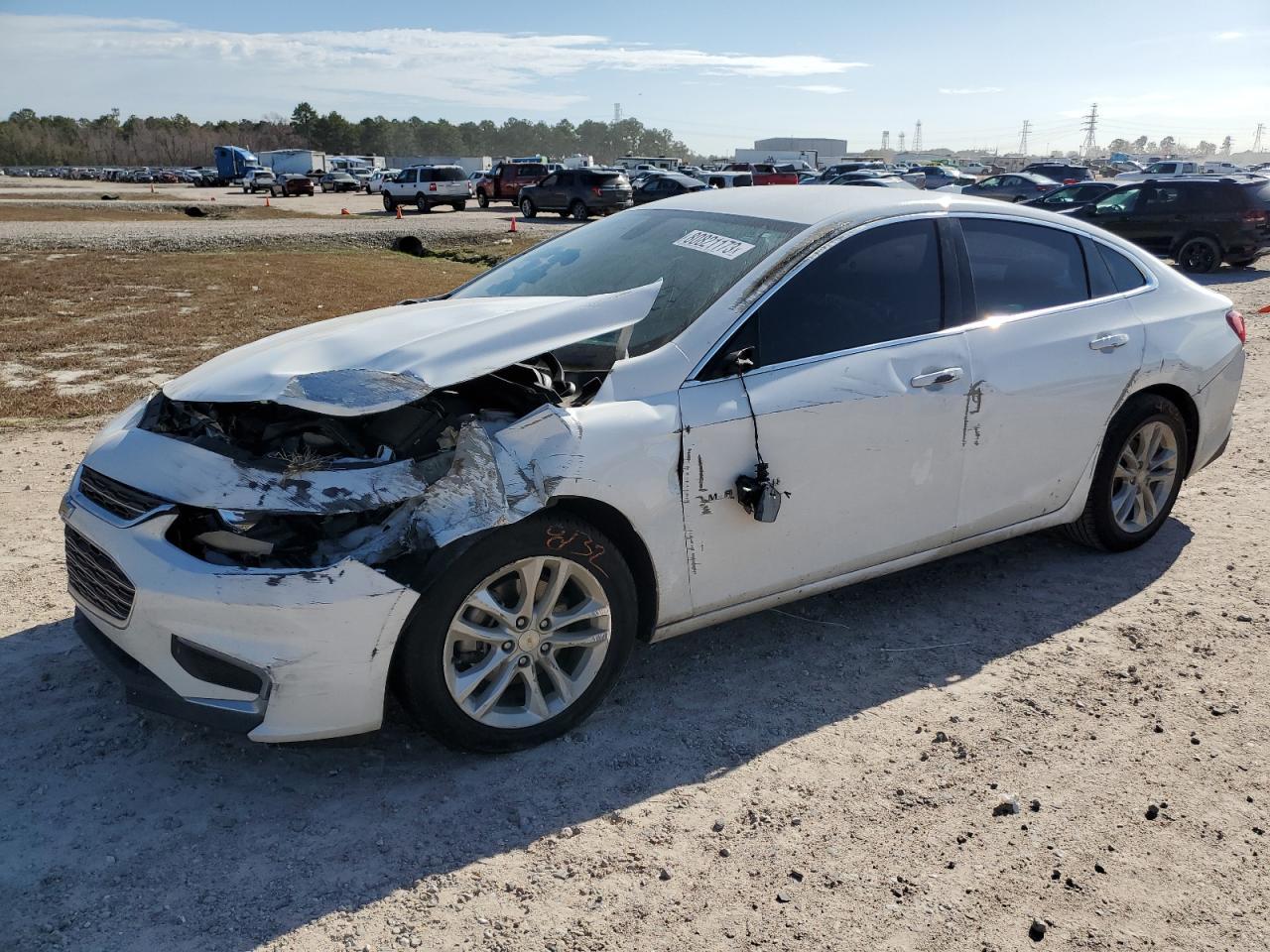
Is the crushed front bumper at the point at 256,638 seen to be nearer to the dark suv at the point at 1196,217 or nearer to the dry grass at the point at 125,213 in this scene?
the dark suv at the point at 1196,217

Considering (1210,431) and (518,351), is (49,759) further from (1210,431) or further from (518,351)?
(1210,431)

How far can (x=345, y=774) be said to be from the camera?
318 centimetres

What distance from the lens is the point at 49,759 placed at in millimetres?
3189

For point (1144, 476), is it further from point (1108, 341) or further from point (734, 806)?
point (734, 806)

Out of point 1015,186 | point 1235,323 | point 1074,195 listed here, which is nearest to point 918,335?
point 1235,323

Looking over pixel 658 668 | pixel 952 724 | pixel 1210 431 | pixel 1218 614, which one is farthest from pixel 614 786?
pixel 1210 431

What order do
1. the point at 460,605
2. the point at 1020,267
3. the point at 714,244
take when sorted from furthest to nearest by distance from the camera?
the point at 1020,267
the point at 714,244
the point at 460,605

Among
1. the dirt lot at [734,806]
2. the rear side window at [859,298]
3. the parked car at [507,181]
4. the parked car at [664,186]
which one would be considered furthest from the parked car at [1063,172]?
the dirt lot at [734,806]

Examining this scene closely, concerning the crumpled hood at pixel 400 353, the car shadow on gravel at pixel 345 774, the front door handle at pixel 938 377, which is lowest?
the car shadow on gravel at pixel 345 774

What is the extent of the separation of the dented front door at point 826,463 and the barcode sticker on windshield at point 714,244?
1.83 feet

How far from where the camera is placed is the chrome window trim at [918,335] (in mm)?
3510

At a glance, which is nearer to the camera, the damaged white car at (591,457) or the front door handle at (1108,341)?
the damaged white car at (591,457)

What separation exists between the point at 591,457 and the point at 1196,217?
17.7 m

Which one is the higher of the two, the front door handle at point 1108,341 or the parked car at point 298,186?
the front door handle at point 1108,341
